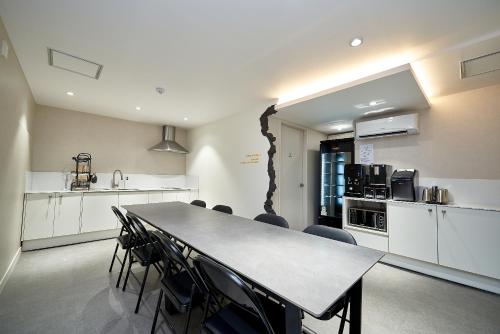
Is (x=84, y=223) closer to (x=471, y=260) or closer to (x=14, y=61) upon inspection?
(x=14, y=61)

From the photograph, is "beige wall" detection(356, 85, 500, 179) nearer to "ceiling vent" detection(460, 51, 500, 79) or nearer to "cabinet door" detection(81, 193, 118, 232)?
"ceiling vent" detection(460, 51, 500, 79)

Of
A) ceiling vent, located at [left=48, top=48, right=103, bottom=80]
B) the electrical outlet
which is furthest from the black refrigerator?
the electrical outlet

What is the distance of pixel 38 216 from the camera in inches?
121

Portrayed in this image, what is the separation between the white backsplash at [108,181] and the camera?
3533 millimetres

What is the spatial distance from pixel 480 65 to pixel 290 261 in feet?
8.90

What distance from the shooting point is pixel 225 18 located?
163 cm

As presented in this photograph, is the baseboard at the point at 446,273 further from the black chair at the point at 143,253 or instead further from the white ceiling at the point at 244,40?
the black chair at the point at 143,253

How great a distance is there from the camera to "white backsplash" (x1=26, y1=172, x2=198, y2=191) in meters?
3.53

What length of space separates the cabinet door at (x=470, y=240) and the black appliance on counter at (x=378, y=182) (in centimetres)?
65

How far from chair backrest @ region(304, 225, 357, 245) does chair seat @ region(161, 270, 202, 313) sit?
100cm

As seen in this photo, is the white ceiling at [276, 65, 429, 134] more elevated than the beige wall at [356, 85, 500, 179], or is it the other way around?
the white ceiling at [276, 65, 429, 134]

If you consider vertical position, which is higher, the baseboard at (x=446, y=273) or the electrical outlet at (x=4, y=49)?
the electrical outlet at (x=4, y=49)

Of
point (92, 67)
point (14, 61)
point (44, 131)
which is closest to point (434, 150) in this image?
point (92, 67)

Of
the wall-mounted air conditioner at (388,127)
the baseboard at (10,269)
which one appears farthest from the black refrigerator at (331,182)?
the baseboard at (10,269)
